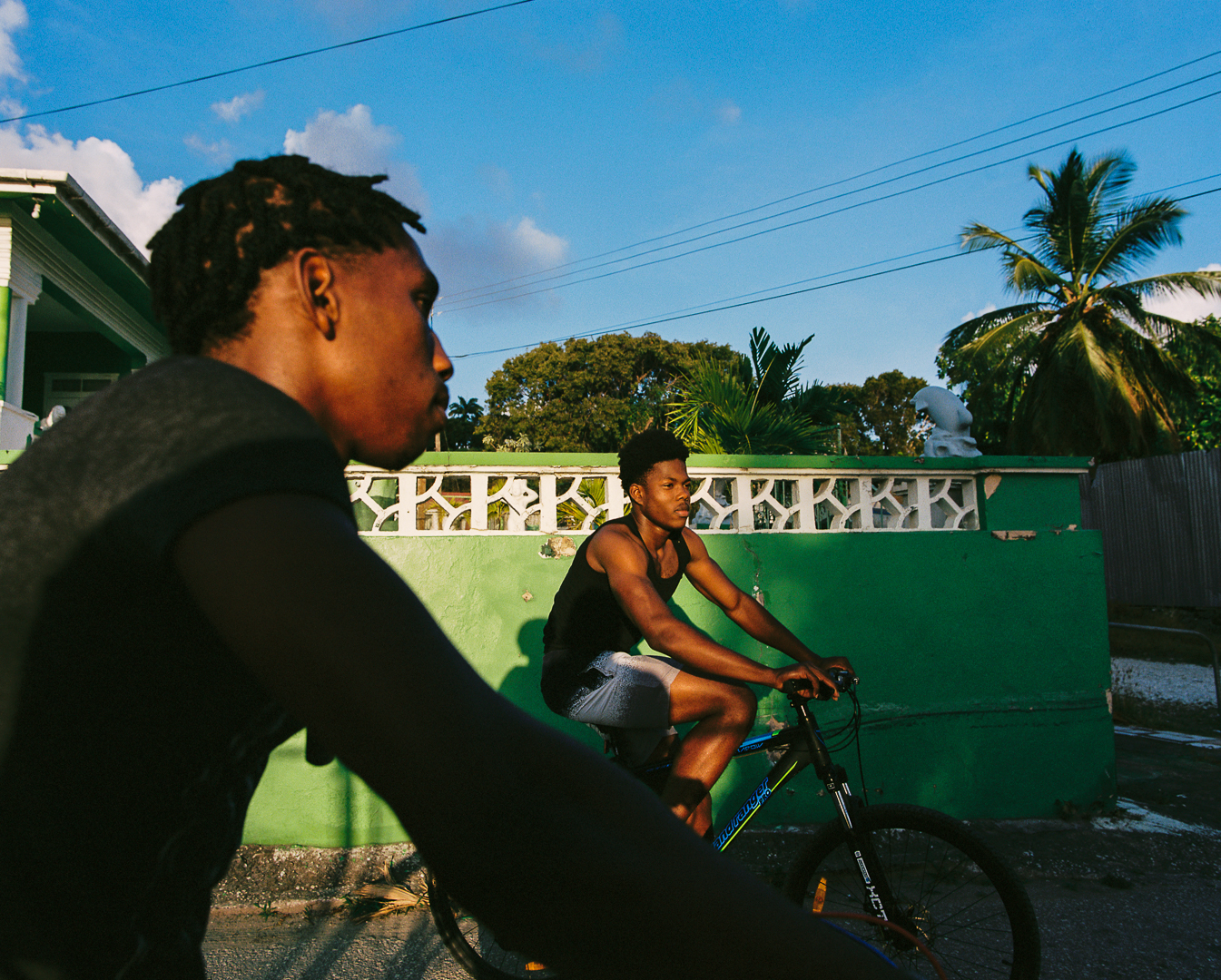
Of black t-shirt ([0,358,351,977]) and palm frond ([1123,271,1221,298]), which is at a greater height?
palm frond ([1123,271,1221,298])

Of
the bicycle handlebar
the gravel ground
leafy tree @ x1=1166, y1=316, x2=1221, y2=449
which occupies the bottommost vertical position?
the gravel ground

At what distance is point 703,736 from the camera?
2.62 m

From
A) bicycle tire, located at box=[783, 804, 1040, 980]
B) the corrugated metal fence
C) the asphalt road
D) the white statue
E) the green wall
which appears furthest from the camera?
the corrugated metal fence

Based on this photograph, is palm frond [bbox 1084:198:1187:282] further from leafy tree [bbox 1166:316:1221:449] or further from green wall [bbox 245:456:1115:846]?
green wall [bbox 245:456:1115:846]

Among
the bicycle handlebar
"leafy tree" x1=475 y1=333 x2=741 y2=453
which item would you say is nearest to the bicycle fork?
the bicycle handlebar

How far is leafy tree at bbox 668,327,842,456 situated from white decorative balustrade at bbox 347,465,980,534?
9.50ft

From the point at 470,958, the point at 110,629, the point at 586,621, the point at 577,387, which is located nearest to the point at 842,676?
the point at 586,621

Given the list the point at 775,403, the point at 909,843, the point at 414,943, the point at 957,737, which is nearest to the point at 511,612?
the point at 414,943

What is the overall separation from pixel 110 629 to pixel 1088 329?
21289 millimetres

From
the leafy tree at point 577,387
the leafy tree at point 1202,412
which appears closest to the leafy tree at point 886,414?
the leafy tree at point 577,387

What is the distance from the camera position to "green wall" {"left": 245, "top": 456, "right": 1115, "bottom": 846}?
13.9 feet

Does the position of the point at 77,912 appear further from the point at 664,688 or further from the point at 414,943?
the point at 414,943

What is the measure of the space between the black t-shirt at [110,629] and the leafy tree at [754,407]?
285 inches

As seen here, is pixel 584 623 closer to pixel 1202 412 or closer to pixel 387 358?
pixel 387 358
